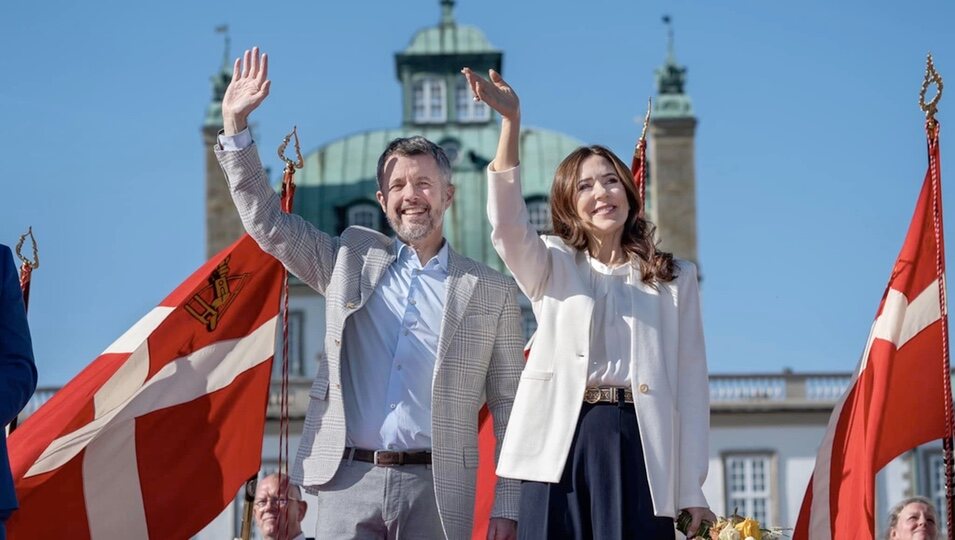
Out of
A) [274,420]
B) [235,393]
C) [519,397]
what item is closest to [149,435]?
[235,393]

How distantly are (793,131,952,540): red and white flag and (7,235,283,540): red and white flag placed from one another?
8.26ft

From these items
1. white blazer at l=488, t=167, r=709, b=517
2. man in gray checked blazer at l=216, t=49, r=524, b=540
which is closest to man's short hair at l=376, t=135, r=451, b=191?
man in gray checked blazer at l=216, t=49, r=524, b=540

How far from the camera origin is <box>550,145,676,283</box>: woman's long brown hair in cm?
642

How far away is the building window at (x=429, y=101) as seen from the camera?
51125 mm

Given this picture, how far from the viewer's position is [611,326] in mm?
6332

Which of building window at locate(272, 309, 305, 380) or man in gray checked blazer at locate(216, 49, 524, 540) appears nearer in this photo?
man in gray checked blazer at locate(216, 49, 524, 540)

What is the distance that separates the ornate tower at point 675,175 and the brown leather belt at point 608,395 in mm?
42271

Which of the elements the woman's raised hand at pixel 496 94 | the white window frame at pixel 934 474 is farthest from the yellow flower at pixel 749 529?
the white window frame at pixel 934 474

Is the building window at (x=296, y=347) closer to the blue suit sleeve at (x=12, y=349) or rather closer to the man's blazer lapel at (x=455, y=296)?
the man's blazer lapel at (x=455, y=296)

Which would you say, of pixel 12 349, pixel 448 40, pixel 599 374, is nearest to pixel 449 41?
pixel 448 40

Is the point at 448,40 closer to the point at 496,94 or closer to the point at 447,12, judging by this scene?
the point at 447,12

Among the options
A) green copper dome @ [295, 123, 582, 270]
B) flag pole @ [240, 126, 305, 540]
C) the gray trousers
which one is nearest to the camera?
the gray trousers

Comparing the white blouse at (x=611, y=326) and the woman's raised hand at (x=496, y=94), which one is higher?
the woman's raised hand at (x=496, y=94)

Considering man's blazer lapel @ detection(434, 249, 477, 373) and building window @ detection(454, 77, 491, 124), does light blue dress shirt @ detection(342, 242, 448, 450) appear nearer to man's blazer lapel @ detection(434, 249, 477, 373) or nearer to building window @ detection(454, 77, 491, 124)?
man's blazer lapel @ detection(434, 249, 477, 373)
